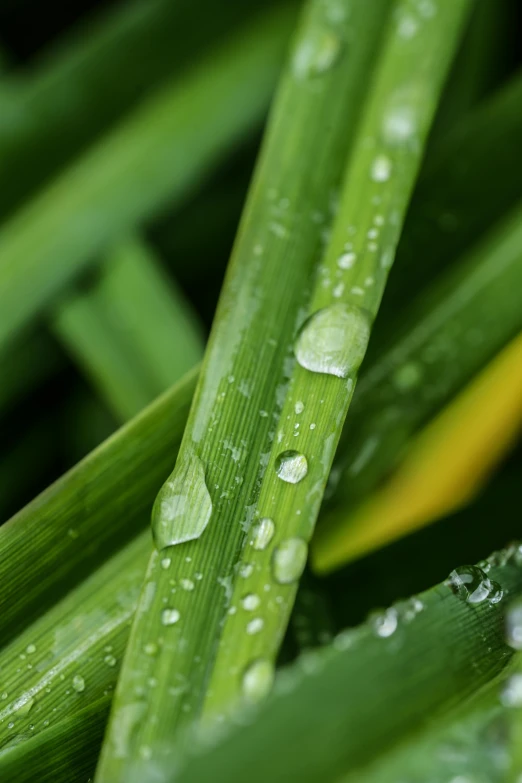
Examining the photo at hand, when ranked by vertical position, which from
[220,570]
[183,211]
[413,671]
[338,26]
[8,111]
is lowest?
[413,671]

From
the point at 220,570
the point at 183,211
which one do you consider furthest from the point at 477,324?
the point at 183,211

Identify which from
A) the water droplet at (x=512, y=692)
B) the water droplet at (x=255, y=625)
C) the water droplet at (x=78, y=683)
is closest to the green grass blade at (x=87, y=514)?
the water droplet at (x=78, y=683)

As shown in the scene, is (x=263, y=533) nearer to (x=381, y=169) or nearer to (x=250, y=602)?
(x=250, y=602)

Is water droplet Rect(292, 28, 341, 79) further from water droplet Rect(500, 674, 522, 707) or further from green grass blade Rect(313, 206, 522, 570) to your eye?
water droplet Rect(500, 674, 522, 707)

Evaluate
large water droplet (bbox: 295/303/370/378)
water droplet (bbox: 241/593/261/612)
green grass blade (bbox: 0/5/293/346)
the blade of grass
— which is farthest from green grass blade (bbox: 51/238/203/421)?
water droplet (bbox: 241/593/261/612)

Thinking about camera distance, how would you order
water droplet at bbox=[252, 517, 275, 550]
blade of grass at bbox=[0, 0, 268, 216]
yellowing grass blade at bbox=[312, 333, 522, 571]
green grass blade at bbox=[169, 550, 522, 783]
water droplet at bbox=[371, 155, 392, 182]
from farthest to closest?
blade of grass at bbox=[0, 0, 268, 216]
yellowing grass blade at bbox=[312, 333, 522, 571]
water droplet at bbox=[371, 155, 392, 182]
water droplet at bbox=[252, 517, 275, 550]
green grass blade at bbox=[169, 550, 522, 783]

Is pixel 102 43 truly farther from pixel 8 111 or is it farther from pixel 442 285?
pixel 442 285

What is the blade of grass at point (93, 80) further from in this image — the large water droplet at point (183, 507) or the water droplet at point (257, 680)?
the water droplet at point (257, 680)
